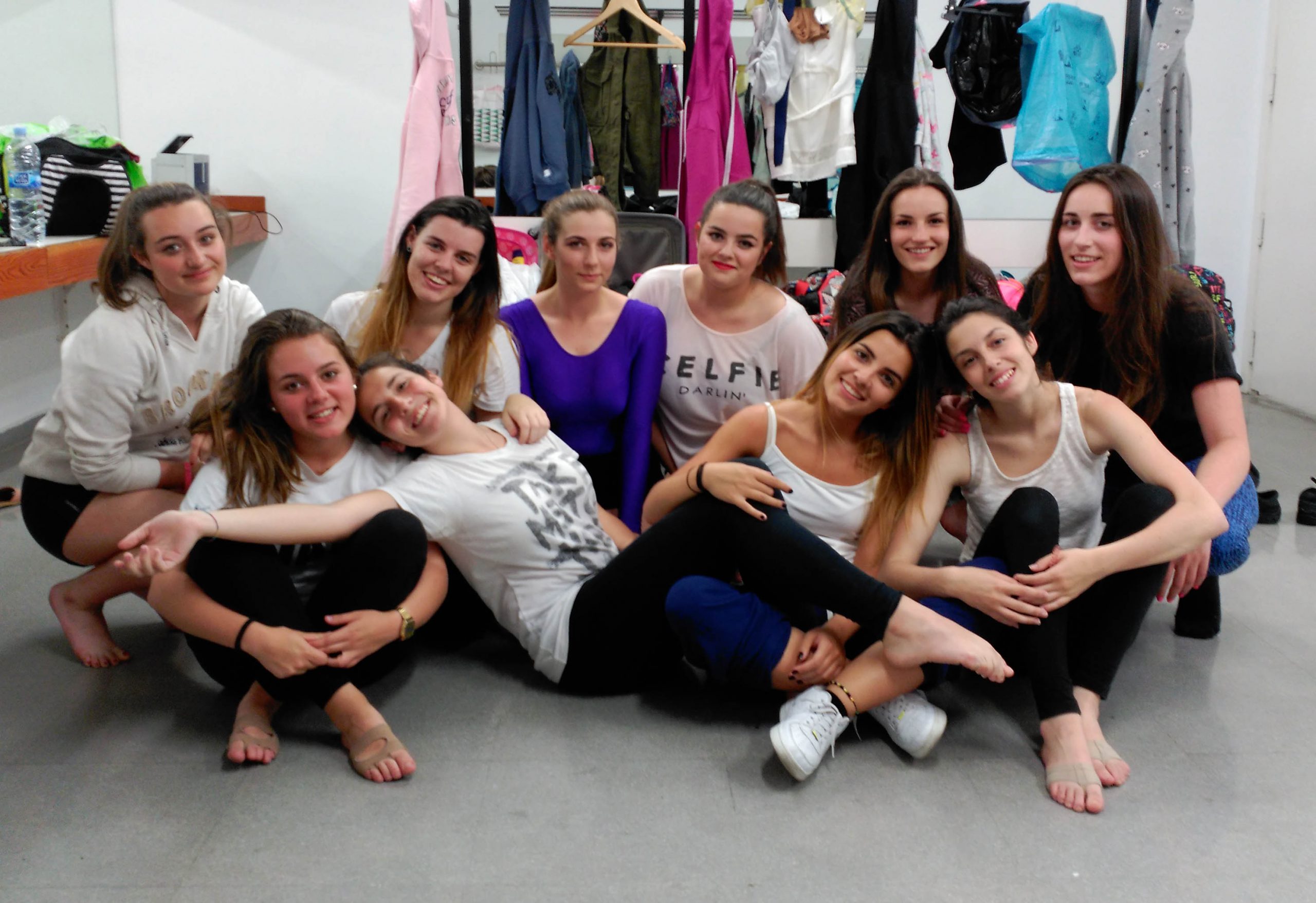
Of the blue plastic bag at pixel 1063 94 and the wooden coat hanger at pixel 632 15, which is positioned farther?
the wooden coat hanger at pixel 632 15

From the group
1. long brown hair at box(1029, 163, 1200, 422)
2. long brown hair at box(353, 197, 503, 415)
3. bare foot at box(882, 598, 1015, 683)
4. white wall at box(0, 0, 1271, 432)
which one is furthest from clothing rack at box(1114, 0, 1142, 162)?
bare foot at box(882, 598, 1015, 683)

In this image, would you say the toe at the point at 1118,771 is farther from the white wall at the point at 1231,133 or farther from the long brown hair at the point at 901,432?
the white wall at the point at 1231,133

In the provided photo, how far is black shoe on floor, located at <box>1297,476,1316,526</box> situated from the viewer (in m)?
2.93

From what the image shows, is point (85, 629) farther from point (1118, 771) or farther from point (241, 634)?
point (1118, 771)

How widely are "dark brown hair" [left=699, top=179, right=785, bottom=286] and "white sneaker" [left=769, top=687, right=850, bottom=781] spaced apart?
108cm

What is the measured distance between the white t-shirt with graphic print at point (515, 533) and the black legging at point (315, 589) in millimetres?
101

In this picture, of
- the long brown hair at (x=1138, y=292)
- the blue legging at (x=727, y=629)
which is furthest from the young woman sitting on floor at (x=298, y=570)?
the long brown hair at (x=1138, y=292)

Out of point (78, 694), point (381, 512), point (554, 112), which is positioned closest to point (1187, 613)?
point (381, 512)

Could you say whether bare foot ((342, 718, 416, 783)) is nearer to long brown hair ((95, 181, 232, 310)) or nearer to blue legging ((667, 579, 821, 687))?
blue legging ((667, 579, 821, 687))

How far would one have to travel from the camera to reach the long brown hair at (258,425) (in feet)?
5.85

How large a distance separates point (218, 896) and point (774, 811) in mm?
778

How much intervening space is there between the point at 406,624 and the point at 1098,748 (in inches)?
45.6

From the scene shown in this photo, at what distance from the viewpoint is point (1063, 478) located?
6.40 feet

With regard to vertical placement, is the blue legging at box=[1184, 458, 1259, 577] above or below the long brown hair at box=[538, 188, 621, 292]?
below
